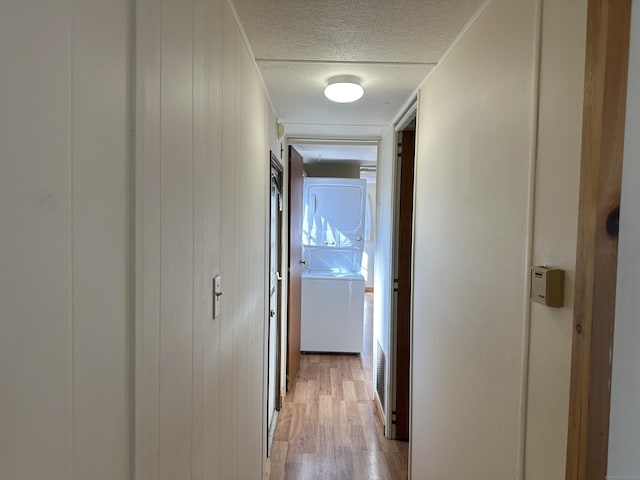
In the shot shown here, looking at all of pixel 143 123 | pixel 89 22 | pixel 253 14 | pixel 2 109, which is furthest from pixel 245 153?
pixel 2 109

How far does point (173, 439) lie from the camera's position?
2.58ft

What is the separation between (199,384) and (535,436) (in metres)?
0.86

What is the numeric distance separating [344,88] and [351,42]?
16.3 inches

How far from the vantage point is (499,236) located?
1069mm

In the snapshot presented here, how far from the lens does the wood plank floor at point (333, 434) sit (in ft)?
7.62

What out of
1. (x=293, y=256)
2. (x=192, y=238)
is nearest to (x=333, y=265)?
(x=293, y=256)

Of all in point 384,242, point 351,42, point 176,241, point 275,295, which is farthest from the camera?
point 384,242

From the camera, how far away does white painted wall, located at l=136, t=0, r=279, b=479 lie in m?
0.65

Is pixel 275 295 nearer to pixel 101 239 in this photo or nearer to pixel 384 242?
pixel 384 242

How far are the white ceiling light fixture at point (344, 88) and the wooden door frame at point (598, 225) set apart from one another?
127 cm

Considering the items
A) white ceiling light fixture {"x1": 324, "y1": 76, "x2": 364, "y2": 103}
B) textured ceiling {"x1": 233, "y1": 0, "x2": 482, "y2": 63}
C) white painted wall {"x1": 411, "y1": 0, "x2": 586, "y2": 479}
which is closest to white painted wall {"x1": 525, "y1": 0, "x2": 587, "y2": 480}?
white painted wall {"x1": 411, "y1": 0, "x2": 586, "y2": 479}

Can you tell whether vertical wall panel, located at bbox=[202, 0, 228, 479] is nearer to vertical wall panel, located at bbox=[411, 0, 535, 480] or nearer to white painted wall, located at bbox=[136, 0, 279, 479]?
white painted wall, located at bbox=[136, 0, 279, 479]

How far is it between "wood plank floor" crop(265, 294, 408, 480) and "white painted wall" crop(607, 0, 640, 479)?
192cm

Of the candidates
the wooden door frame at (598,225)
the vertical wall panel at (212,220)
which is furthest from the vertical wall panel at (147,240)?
the wooden door frame at (598,225)
